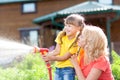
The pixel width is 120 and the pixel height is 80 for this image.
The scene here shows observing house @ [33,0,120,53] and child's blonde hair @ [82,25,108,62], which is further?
house @ [33,0,120,53]

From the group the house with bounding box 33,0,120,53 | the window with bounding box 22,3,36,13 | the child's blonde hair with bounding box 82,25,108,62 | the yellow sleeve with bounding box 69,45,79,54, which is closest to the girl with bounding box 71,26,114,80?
the child's blonde hair with bounding box 82,25,108,62

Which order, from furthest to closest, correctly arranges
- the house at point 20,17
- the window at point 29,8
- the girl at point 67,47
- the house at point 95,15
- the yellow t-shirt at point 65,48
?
the window at point 29,8, the house at point 20,17, the house at point 95,15, the yellow t-shirt at point 65,48, the girl at point 67,47

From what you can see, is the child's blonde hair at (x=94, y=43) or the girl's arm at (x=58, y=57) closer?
the child's blonde hair at (x=94, y=43)

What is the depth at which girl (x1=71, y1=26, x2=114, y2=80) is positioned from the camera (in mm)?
4312

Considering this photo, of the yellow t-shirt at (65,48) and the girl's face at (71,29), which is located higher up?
the girl's face at (71,29)

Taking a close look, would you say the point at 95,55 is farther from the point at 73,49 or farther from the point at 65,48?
the point at 65,48

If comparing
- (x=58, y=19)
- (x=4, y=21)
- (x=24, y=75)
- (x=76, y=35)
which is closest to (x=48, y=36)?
(x=58, y=19)

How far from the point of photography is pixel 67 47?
17.2 feet

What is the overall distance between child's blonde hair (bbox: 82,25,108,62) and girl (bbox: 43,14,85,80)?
27.5 inches

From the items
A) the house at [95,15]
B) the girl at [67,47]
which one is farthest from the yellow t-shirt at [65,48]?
the house at [95,15]

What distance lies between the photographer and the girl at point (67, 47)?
5066 mm

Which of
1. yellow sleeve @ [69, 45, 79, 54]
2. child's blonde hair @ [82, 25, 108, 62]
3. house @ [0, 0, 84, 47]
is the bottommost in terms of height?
house @ [0, 0, 84, 47]

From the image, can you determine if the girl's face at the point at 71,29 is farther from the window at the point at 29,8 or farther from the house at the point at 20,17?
the window at the point at 29,8

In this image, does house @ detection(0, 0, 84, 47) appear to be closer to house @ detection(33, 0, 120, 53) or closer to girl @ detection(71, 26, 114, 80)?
house @ detection(33, 0, 120, 53)
